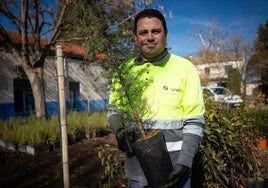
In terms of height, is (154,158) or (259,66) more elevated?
(259,66)

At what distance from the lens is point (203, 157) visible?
3.50m

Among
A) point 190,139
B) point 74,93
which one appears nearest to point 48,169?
point 190,139

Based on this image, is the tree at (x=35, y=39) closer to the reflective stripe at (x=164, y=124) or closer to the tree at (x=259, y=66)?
the reflective stripe at (x=164, y=124)

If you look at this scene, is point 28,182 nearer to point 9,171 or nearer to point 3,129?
point 9,171

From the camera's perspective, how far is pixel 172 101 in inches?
71.6

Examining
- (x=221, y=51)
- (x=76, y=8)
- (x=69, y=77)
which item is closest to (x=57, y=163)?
(x=76, y=8)

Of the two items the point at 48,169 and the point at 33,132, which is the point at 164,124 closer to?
the point at 48,169

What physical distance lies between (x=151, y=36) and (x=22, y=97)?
14700mm

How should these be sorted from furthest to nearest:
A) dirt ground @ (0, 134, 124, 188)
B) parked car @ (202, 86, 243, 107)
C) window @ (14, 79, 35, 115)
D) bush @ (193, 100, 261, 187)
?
window @ (14, 79, 35, 115), parked car @ (202, 86, 243, 107), dirt ground @ (0, 134, 124, 188), bush @ (193, 100, 261, 187)

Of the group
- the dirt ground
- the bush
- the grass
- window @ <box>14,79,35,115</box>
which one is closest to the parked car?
the bush

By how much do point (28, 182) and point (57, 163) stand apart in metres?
1.21

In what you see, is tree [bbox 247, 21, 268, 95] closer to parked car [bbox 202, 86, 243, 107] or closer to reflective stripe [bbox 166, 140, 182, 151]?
A: parked car [bbox 202, 86, 243, 107]

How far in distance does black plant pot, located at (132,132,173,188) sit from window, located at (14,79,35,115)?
1423 cm

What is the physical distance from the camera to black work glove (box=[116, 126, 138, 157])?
177 centimetres
